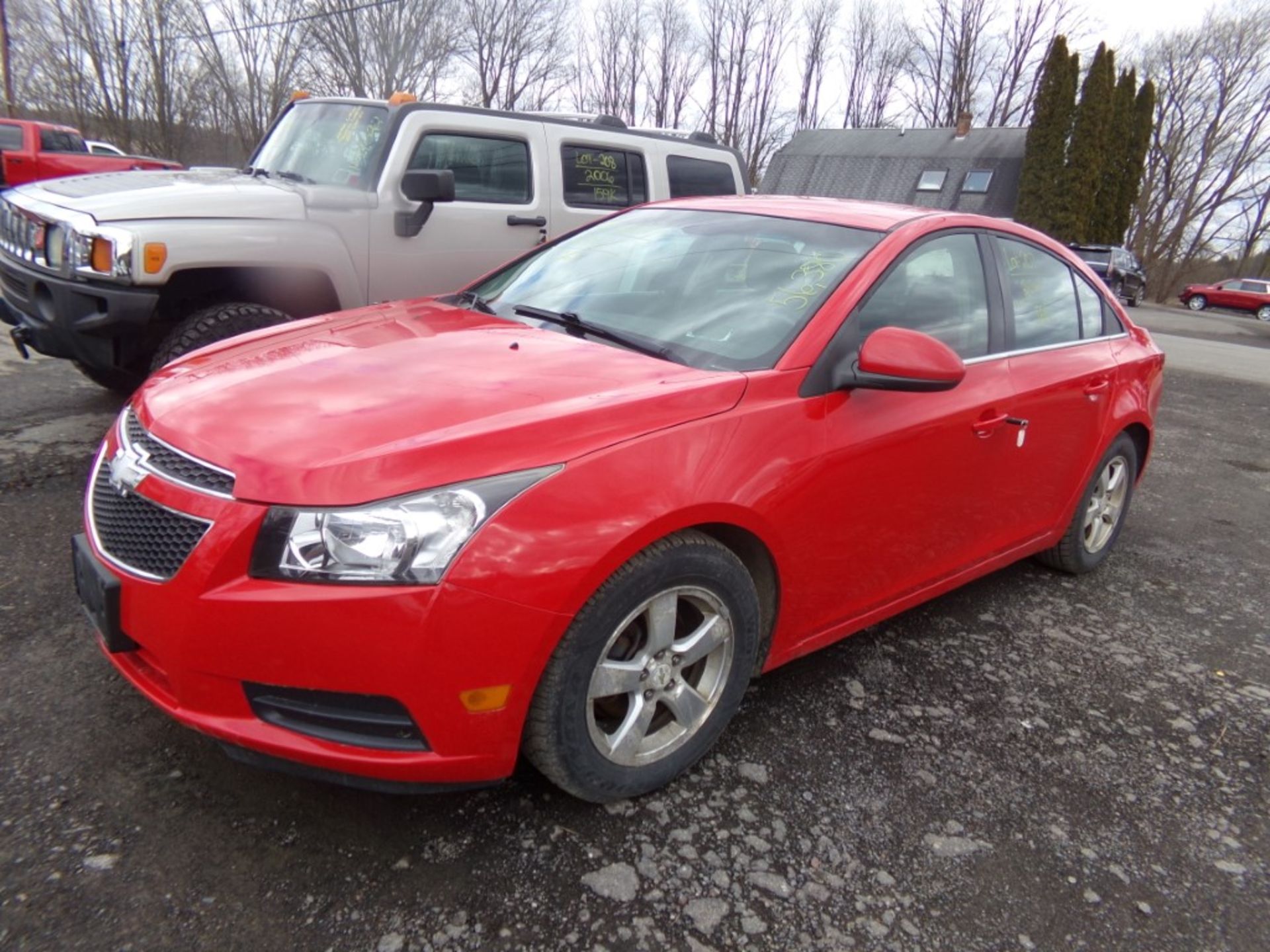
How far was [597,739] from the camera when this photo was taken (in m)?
2.17

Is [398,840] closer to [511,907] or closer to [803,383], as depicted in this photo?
[511,907]

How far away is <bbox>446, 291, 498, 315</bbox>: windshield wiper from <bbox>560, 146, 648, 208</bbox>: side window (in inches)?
111

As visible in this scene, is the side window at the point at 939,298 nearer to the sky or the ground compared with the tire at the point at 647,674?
nearer to the sky

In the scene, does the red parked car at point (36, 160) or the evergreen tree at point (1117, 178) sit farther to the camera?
the evergreen tree at point (1117, 178)

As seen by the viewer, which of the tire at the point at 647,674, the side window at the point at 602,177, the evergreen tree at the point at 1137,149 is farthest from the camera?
the evergreen tree at the point at 1137,149

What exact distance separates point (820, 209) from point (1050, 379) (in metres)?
1.11

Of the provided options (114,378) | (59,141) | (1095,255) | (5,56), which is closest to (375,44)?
(5,56)

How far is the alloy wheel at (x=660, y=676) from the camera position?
2182mm

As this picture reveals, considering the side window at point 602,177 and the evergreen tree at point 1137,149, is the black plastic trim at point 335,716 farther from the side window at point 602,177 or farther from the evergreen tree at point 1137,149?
the evergreen tree at point 1137,149

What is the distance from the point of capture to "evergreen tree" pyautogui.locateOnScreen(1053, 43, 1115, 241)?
1379 inches

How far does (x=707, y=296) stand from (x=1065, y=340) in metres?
1.70

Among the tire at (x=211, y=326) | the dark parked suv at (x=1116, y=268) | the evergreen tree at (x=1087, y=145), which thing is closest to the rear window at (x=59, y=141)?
the tire at (x=211, y=326)

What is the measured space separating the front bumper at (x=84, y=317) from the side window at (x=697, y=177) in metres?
3.86

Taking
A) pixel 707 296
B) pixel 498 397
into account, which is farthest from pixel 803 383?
pixel 498 397
